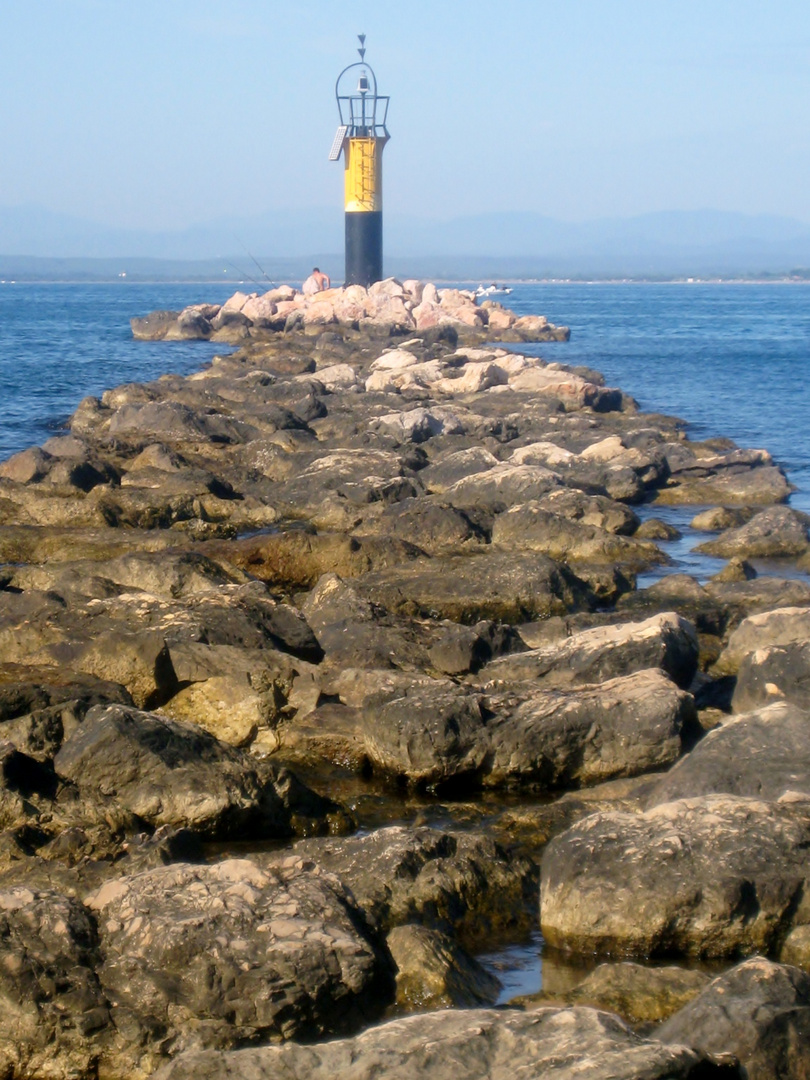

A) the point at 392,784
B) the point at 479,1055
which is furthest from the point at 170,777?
the point at 479,1055

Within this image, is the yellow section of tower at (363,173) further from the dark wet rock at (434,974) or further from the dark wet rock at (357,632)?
the dark wet rock at (434,974)

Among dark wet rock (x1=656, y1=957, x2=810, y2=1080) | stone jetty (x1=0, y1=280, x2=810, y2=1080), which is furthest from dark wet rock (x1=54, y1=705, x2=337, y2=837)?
dark wet rock (x1=656, y1=957, x2=810, y2=1080)

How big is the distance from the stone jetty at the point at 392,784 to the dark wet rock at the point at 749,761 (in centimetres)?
2

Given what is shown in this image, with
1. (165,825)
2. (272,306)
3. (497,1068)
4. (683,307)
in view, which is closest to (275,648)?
(165,825)

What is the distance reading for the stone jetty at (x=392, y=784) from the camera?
16.4 ft

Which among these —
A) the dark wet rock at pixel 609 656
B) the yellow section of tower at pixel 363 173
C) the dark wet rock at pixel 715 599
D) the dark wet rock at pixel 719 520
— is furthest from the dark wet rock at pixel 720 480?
the yellow section of tower at pixel 363 173

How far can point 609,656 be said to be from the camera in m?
9.16

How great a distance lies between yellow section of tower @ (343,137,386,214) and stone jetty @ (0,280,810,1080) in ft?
106

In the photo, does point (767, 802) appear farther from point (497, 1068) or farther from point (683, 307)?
point (683, 307)

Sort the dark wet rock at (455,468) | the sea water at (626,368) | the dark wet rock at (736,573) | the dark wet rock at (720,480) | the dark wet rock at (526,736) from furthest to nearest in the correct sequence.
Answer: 1. the sea water at (626,368)
2. the dark wet rock at (720,480)
3. the dark wet rock at (455,468)
4. the dark wet rock at (736,573)
5. the dark wet rock at (526,736)

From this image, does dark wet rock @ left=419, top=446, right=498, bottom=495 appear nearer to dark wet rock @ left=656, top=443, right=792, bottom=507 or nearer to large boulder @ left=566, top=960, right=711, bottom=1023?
dark wet rock @ left=656, top=443, right=792, bottom=507

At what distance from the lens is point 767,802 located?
21.3ft

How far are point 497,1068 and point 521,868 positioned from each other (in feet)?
8.25

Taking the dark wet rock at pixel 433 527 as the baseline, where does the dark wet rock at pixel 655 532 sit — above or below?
below
